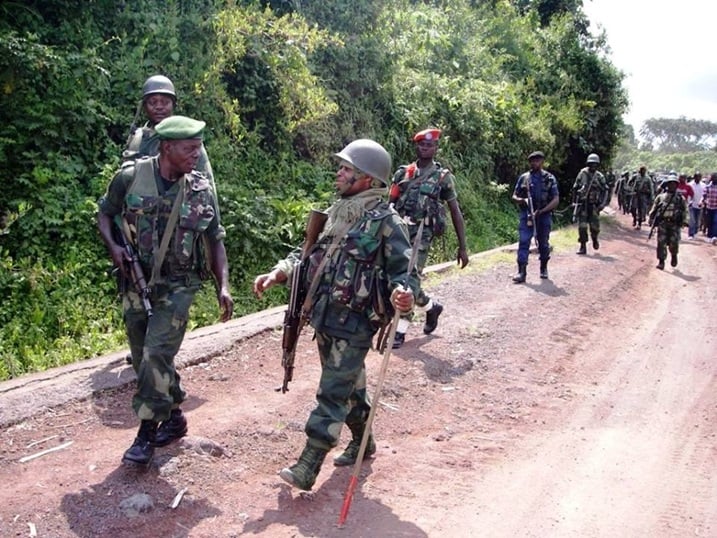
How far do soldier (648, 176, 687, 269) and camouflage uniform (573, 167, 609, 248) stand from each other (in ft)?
3.46

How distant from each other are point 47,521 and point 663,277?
1128 cm

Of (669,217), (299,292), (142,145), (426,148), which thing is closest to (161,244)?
(299,292)

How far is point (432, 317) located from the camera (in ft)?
24.4

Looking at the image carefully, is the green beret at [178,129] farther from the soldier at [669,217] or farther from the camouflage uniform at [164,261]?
the soldier at [669,217]

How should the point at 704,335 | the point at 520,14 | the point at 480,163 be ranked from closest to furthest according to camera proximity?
1. the point at 704,335
2. the point at 480,163
3. the point at 520,14

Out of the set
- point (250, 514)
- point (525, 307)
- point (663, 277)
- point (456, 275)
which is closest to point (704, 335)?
point (525, 307)

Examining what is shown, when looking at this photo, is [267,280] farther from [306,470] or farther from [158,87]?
[158,87]

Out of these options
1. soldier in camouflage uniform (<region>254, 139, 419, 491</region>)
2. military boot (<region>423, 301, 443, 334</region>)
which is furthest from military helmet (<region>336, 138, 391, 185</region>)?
military boot (<region>423, 301, 443, 334</region>)

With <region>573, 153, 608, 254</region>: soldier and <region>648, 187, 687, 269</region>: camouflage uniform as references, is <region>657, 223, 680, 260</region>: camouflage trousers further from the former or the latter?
<region>573, 153, 608, 254</region>: soldier

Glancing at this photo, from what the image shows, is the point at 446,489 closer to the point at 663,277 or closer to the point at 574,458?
the point at 574,458

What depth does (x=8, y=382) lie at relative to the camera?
5.21 m

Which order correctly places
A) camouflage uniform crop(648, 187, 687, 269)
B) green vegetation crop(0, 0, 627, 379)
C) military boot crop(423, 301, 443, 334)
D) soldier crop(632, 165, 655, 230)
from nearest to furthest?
1. green vegetation crop(0, 0, 627, 379)
2. military boot crop(423, 301, 443, 334)
3. camouflage uniform crop(648, 187, 687, 269)
4. soldier crop(632, 165, 655, 230)

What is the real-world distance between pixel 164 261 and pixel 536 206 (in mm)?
7662

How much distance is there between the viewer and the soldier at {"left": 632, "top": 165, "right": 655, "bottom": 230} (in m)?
20.6
